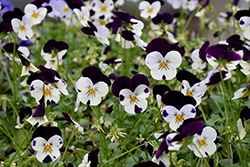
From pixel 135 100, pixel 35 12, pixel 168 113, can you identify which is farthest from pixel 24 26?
pixel 168 113

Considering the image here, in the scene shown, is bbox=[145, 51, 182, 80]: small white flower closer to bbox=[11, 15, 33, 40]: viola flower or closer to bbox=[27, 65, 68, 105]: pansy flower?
bbox=[27, 65, 68, 105]: pansy flower

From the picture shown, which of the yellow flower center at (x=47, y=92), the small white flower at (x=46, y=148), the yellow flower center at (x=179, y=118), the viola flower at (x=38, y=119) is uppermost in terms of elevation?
the yellow flower center at (x=179, y=118)

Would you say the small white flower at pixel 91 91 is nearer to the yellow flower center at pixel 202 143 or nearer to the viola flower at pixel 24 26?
the yellow flower center at pixel 202 143

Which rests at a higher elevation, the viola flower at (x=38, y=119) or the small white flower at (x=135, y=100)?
the small white flower at (x=135, y=100)

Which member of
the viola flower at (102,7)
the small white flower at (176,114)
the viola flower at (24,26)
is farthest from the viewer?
the viola flower at (102,7)

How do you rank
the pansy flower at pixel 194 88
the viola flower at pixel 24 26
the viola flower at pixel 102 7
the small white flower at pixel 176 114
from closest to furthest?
the small white flower at pixel 176 114 < the pansy flower at pixel 194 88 < the viola flower at pixel 24 26 < the viola flower at pixel 102 7

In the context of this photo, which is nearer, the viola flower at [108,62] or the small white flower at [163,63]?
the small white flower at [163,63]

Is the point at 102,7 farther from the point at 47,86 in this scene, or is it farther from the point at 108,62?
the point at 47,86

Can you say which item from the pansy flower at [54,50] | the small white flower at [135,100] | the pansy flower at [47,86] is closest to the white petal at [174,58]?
the small white flower at [135,100]

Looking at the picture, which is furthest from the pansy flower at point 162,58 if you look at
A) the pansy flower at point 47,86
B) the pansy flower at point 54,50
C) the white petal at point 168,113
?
the pansy flower at point 54,50
